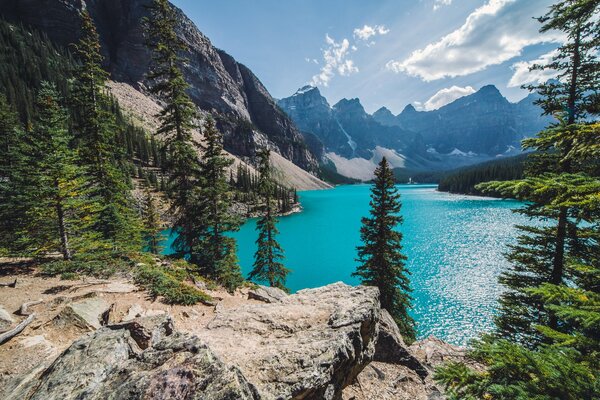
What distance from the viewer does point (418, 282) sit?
35250mm

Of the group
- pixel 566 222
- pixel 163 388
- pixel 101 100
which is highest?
pixel 101 100

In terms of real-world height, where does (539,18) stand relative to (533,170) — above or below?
above

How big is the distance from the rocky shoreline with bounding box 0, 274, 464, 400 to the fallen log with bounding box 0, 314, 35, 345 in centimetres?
17

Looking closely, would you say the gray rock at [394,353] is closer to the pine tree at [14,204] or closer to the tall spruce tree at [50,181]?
the tall spruce tree at [50,181]

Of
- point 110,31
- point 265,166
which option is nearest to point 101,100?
point 265,166

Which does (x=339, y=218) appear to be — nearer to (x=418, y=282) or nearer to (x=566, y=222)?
(x=418, y=282)

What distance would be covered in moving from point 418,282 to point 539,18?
105 feet

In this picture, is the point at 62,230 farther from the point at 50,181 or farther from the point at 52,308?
the point at 52,308

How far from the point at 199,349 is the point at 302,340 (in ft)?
9.90

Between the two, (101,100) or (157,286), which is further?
(101,100)

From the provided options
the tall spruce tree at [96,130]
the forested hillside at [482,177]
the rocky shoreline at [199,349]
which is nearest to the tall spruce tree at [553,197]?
the rocky shoreline at [199,349]

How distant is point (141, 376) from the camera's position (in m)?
4.20

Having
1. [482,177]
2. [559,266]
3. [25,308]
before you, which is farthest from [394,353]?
[482,177]

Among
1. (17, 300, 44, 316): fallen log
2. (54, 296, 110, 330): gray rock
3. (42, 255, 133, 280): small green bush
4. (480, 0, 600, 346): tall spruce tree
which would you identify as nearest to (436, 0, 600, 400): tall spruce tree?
(480, 0, 600, 346): tall spruce tree
